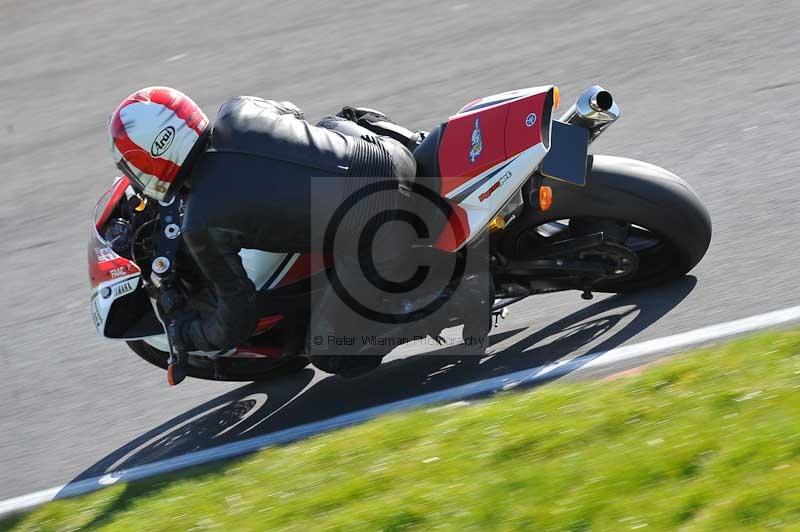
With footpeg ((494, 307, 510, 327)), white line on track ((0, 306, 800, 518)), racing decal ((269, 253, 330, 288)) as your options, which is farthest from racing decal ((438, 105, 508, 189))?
white line on track ((0, 306, 800, 518))

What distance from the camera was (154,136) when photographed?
174 inches

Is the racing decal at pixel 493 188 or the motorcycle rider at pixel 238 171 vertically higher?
the motorcycle rider at pixel 238 171

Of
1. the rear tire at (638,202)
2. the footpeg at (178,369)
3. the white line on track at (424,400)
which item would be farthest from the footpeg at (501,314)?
the footpeg at (178,369)

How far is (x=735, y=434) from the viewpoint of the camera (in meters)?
3.59

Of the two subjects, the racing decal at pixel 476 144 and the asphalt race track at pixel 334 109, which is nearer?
the racing decal at pixel 476 144

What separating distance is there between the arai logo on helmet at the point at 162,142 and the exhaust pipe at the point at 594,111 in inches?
65.9

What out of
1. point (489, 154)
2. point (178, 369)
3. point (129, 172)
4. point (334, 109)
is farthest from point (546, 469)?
point (334, 109)

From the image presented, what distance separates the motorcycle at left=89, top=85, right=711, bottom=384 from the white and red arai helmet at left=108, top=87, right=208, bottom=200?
0.42 m

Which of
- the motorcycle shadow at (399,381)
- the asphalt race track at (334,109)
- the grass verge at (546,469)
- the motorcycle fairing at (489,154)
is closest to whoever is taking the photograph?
the grass verge at (546,469)

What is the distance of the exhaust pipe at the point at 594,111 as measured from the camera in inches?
181

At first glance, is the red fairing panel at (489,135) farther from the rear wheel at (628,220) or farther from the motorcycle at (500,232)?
the rear wheel at (628,220)

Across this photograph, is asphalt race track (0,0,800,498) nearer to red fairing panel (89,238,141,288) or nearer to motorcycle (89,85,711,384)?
motorcycle (89,85,711,384)

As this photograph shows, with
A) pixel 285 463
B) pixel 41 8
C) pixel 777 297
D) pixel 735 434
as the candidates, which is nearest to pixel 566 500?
pixel 735 434

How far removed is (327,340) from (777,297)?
206cm
